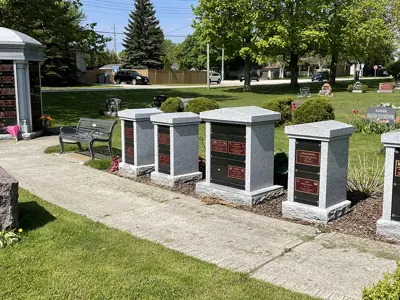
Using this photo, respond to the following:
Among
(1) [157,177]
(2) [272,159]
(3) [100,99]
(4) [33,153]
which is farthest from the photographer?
(3) [100,99]

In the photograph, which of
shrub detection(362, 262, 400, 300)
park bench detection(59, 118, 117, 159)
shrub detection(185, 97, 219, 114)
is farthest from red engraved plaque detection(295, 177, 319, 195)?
shrub detection(185, 97, 219, 114)

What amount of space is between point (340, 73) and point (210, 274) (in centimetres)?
11508

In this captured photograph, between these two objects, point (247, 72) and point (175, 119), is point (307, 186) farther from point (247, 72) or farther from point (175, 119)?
point (247, 72)

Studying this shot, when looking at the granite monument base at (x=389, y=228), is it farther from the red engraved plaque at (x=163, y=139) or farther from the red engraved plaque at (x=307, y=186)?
the red engraved plaque at (x=163, y=139)

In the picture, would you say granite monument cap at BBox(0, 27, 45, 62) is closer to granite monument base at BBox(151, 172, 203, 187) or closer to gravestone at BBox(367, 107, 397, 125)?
granite monument base at BBox(151, 172, 203, 187)

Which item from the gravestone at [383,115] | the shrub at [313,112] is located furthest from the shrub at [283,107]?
the gravestone at [383,115]

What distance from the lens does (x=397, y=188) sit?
5.64 meters

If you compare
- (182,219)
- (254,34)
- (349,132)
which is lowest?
(182,219)

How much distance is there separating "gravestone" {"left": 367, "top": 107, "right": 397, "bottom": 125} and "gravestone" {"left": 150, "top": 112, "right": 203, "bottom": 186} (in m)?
8.81

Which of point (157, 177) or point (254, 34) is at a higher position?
point (254, 34)

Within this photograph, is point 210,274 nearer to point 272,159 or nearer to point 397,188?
point 397,188

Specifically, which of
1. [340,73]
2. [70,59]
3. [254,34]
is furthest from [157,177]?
[340,73]

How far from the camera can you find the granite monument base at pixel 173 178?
859 cm

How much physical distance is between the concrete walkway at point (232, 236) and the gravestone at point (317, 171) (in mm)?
364
